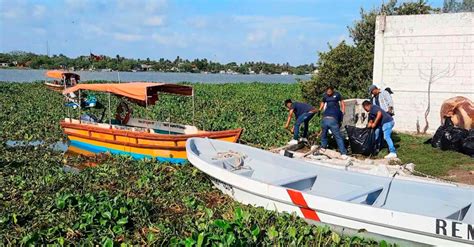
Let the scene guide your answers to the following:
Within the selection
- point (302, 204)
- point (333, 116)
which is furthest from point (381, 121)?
point (302, 204)

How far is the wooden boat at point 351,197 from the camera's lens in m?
5.29

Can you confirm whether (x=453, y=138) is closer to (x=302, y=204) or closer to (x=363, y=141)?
(x=363, y=141)

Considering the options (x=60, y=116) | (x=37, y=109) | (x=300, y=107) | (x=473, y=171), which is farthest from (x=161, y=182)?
(x=37, y=109)

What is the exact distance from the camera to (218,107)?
21.6 meters

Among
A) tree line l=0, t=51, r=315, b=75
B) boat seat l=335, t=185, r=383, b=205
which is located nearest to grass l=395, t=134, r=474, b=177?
boat seat l=335, t=185, r=383, b=205

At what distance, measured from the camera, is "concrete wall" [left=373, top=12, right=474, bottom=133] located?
498 inches

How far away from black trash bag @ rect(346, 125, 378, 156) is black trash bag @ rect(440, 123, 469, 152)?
168 cm

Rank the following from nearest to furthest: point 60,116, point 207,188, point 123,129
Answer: point 207,188
point 123,129
point 60,116

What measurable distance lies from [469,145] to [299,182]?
524 cm

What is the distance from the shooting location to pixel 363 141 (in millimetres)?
10711

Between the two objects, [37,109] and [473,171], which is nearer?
[473,171]

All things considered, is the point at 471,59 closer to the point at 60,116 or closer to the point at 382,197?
the point at 382,197

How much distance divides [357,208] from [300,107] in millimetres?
6243

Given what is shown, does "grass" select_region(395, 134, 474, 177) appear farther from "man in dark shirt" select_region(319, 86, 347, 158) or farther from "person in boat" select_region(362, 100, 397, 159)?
"man in dark shirt" select_region(319, 86, 347, 158)
